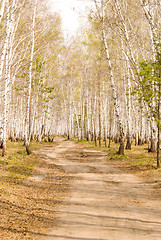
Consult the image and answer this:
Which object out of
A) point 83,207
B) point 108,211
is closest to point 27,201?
point 83,207

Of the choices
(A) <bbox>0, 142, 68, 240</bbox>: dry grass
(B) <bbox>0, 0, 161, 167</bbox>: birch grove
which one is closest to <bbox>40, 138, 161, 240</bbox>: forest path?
(A) <bbox>0, 142, 68, 240</bbox>: dry grass

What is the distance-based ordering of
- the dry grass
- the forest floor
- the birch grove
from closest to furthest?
the forest floor
the dry grass
the birch grove

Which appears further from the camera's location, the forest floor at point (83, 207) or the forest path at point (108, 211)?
the forest floor at point (83, 207)

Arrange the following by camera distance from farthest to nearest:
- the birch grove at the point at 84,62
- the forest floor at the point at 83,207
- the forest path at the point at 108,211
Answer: the birch grove at the point at 84,62 → the forest floor at the point at 83,207 → the forest path at the point at 108,211

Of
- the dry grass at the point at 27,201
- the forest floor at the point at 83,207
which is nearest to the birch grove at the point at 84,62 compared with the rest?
the dry grass at the point at 27,201

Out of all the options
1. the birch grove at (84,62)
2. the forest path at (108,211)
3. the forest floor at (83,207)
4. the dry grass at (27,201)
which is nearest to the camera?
the forest path at (108,211)

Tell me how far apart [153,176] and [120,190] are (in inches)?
93.7

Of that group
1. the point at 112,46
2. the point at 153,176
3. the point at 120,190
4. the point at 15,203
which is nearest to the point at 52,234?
the point at 15,203

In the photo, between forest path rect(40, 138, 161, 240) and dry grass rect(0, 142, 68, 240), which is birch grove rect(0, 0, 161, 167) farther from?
forest path rect(40, 138, 161, 240)

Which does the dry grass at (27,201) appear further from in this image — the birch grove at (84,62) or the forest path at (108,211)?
the birch grove at (84,62)

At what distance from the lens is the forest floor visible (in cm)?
476

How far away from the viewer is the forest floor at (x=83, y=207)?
4.76 meters

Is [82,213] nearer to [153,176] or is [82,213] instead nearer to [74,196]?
[74,196]

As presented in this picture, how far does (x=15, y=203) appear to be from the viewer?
6582mm
